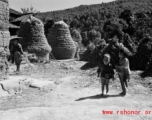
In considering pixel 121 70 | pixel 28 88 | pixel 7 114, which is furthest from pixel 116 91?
pixel 7 114

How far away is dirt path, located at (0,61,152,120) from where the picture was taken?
368 cm

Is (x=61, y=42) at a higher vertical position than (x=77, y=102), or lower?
higher

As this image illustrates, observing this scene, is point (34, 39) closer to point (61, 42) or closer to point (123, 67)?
point (61, 42)

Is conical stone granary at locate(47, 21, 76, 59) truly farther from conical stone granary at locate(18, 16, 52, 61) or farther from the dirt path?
the dirt path

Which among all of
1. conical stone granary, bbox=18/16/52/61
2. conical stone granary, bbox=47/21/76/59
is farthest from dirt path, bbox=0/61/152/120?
conical stone granary, bbox=47/21/76/59

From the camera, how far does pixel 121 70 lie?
5.07 metres

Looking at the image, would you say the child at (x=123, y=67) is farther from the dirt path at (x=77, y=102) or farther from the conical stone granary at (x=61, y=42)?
the conical stone granary at (x=61, y=42)

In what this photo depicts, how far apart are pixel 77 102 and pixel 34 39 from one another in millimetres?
8770

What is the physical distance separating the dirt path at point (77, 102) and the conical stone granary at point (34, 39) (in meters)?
5.88

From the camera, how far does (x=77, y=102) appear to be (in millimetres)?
4672

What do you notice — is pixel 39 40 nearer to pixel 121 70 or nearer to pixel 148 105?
pixel 121 70

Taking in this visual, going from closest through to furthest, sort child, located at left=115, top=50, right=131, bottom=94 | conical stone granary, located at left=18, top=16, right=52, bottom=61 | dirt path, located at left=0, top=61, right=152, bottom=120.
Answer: dirt path, located at left=0, top=61, right=152, bottom=120
child, located at left=115, top=50, right=131, bottom=94
conical stone granary, located at left=18, top=16, right=52, bottom=61

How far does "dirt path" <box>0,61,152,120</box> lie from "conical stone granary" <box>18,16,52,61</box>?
588 centimetres

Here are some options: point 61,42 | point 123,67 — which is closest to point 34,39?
point 61,42
